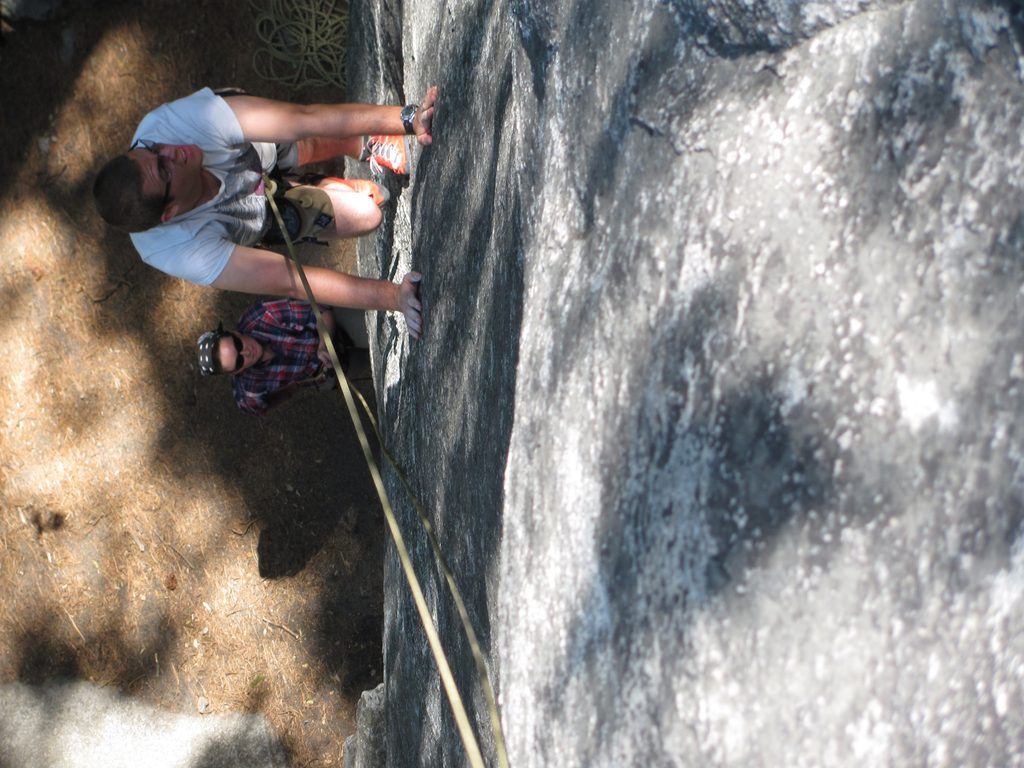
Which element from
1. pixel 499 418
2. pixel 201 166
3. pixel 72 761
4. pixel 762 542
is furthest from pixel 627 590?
pixel 72 761

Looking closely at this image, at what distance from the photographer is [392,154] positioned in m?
2.81

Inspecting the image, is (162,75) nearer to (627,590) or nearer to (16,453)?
(16,453)

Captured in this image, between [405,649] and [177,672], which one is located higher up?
[405,649]

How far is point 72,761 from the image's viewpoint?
3971 mm

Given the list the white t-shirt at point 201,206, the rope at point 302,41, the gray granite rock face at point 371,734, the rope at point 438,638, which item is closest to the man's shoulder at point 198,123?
the white t-shirt at point 201,206

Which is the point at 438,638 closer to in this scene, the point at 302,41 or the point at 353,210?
the point at 353,210

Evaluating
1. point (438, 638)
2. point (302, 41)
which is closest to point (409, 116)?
point (438, 638)

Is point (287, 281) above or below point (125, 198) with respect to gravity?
below

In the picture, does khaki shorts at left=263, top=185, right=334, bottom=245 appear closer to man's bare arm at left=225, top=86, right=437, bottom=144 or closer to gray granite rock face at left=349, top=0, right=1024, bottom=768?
man's bare arm at left=225, top=86, right=437, bottom=144

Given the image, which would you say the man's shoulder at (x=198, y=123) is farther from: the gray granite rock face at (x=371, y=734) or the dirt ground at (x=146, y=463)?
the gray granite rock face at (x=371, y=734)

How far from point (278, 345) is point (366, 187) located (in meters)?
0.71

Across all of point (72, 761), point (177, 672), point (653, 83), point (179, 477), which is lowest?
point (72, 761)

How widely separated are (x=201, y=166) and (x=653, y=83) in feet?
5.74

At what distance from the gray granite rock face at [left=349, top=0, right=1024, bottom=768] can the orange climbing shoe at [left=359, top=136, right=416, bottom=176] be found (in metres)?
1.43
